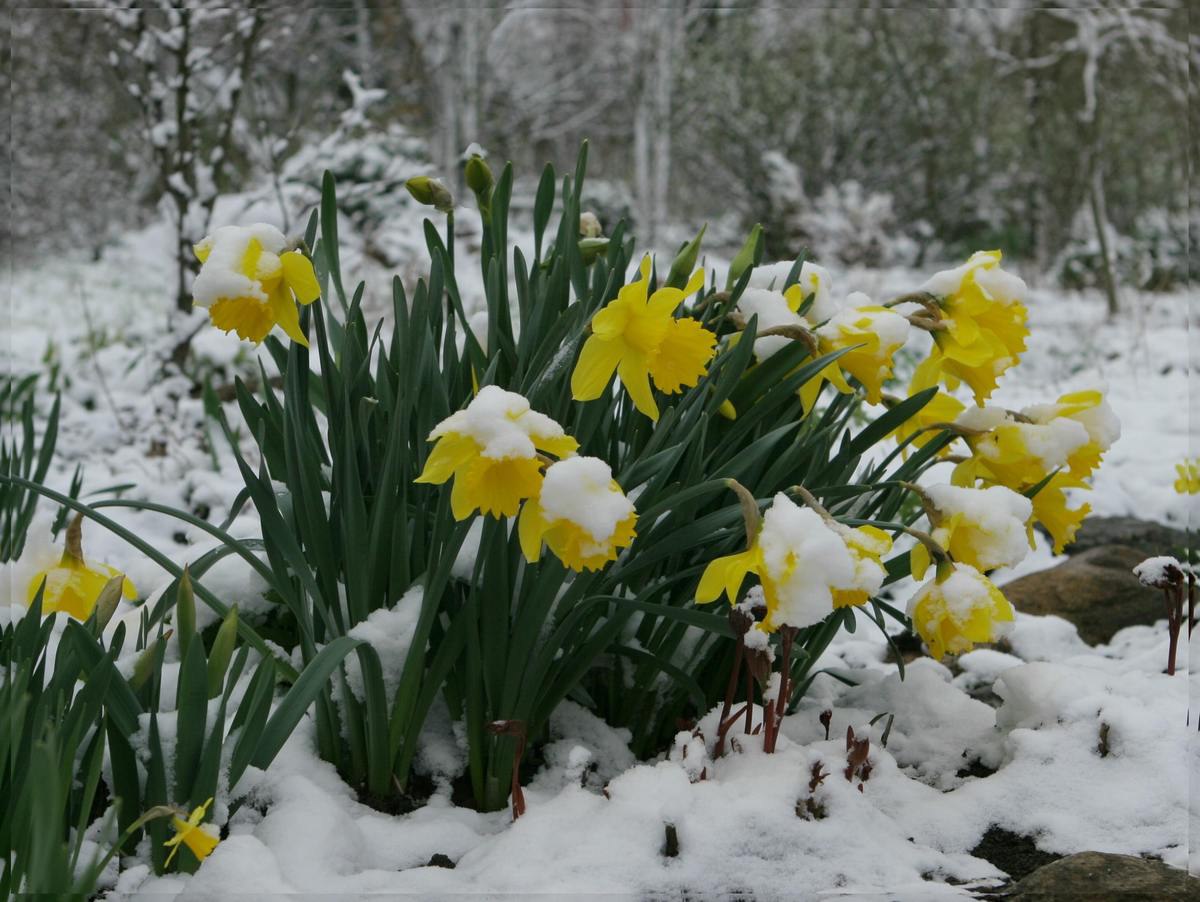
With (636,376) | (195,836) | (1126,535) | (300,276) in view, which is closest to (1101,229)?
(1126,535)

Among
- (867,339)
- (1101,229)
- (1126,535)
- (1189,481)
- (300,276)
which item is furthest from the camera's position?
(1101,229)

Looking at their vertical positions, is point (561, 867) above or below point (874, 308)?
below

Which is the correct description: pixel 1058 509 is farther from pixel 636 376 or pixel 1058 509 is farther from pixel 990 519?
pixel 636 376

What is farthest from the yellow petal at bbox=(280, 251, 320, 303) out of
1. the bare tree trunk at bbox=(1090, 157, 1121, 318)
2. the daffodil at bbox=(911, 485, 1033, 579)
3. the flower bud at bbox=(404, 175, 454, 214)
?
the bare tree trunk at bbox=(1090, 157, 1121, 318)

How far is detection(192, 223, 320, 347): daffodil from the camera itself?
1094 millimetres

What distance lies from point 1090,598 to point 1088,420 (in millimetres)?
829

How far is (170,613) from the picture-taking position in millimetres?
1397

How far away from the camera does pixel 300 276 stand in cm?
113

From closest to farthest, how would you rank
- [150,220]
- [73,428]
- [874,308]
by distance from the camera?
[874,308] < [73,428] < [150,220]

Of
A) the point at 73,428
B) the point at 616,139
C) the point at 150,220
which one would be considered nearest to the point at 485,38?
the point at 616,139

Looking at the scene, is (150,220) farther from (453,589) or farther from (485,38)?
(453,589)

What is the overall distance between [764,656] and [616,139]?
11.2 metres

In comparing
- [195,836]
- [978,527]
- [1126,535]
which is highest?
[978,527]

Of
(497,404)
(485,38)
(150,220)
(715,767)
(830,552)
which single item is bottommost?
(150,220)
